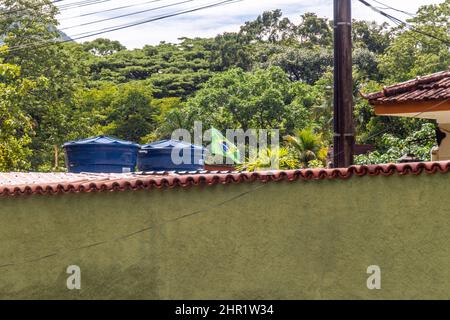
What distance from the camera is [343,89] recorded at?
568 inches

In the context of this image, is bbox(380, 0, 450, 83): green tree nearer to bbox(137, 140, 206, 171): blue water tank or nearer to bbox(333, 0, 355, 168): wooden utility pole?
bbox(137, 140, 206, 171): blue water tank

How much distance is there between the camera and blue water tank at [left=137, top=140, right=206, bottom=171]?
23.7 m

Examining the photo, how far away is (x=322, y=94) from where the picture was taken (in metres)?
73.6

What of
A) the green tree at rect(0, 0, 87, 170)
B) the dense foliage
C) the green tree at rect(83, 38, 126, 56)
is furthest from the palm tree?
the green tree at rect(83, 38, 126, 56)

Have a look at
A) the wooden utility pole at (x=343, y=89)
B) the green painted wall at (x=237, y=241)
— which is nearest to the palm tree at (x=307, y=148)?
the wooden utility pole at (x=343, y=89)

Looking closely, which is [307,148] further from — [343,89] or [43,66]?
[343,89]

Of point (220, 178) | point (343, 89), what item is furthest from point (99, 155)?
point (220, 178)

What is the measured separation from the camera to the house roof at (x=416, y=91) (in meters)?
17.5

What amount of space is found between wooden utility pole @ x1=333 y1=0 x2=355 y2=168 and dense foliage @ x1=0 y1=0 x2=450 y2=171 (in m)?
16.3

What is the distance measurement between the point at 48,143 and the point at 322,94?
28.0 metres

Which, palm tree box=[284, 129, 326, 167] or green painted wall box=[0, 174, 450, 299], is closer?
green painted wall box=[0, 174, 450, 299]

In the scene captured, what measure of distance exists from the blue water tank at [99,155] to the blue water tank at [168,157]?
2.31 feet

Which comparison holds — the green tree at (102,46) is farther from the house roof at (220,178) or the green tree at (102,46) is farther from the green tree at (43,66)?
the house roof at (220,178)
